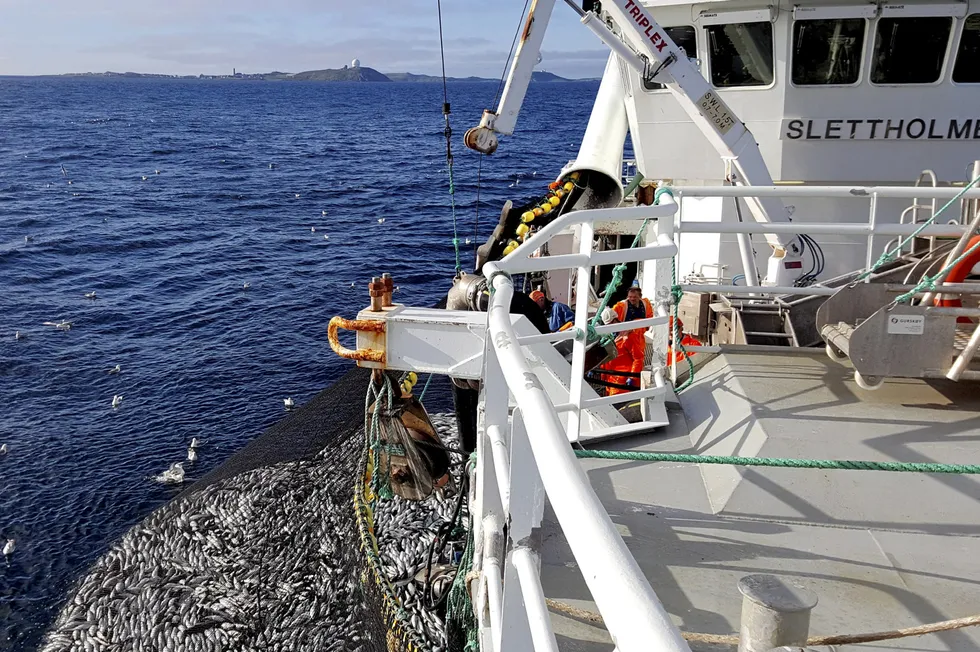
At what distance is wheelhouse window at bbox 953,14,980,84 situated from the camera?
9123 mm

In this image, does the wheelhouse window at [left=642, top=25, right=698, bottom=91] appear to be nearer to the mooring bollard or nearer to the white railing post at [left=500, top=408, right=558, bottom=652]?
the white railing post at [left=500, top=408, right=558, bottom=652]

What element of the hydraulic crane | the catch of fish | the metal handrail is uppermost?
the hydraulic crane

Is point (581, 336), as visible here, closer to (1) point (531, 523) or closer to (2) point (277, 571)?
(1) point (531, 523)

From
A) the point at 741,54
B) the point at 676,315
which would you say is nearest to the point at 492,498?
the point at 676,315

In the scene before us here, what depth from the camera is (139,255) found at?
2444 centimetres

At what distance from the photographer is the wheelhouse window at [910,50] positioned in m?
9.11

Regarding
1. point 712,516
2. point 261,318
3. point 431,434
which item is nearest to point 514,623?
point 712,516

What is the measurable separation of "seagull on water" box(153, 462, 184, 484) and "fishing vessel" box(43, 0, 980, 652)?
0.78 meters

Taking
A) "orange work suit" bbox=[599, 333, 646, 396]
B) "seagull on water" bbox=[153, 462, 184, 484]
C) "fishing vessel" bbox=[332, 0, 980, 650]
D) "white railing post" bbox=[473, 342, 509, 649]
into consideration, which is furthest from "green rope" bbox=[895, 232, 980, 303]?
"seagull on water" bbox=[153, 462, 184, 484]

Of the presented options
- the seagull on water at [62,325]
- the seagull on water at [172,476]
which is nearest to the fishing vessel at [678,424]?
the seagull on water at [172,476]

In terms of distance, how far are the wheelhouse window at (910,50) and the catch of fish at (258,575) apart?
7401mm

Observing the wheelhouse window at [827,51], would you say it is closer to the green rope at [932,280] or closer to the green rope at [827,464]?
the green rope at [932,280]

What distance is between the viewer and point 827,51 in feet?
31.3

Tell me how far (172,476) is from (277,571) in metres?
3.70
